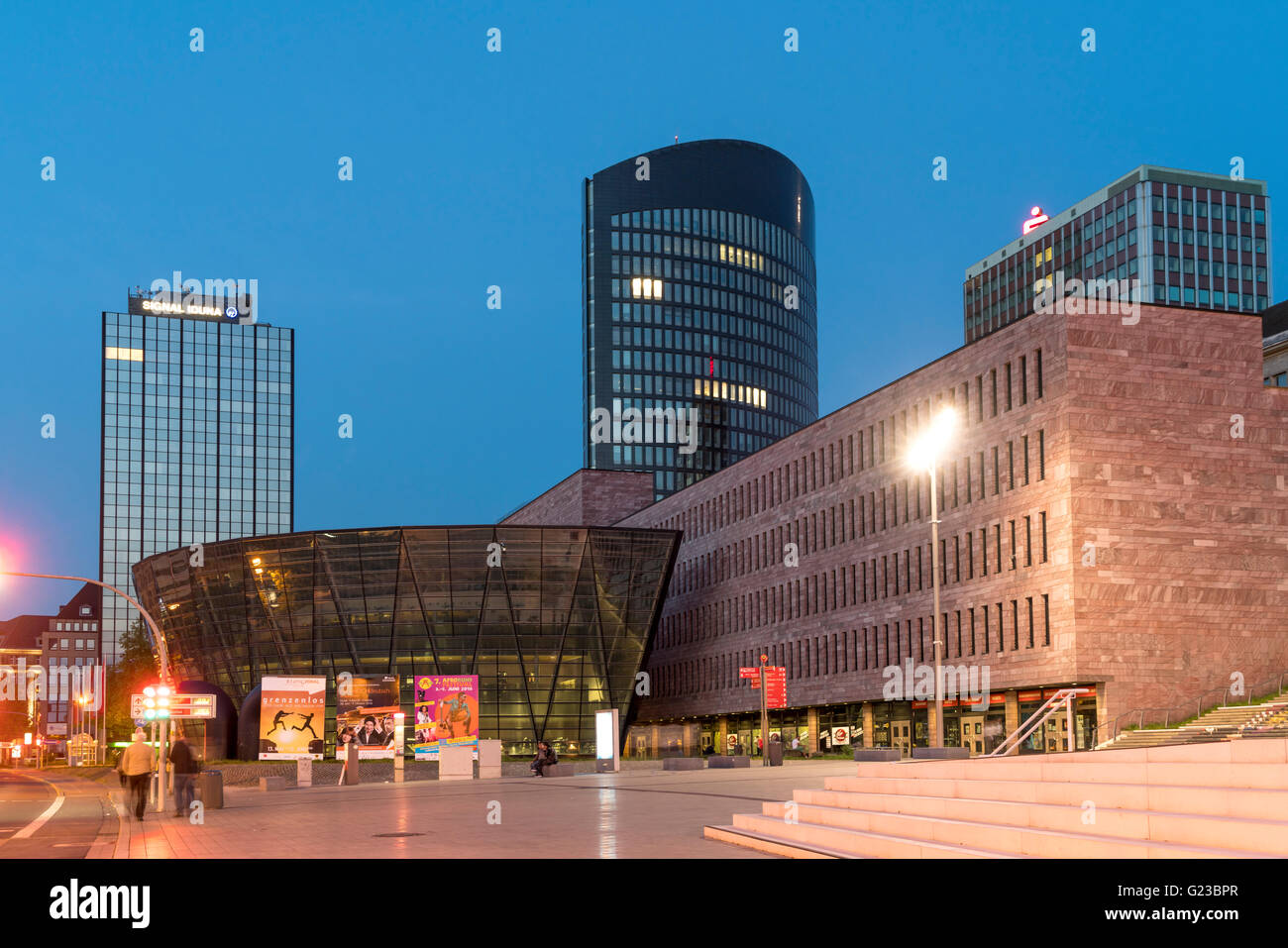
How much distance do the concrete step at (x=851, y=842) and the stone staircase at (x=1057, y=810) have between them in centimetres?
2

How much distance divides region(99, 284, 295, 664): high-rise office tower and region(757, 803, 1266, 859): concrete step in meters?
175

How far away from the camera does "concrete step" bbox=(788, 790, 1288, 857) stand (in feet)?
39.5

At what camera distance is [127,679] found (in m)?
125

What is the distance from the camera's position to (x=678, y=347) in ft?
570

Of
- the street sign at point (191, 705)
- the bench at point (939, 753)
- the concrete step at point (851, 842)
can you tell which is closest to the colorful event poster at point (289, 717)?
the street sign at point (191, 705)

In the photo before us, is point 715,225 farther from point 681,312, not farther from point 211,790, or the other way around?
point 211,790

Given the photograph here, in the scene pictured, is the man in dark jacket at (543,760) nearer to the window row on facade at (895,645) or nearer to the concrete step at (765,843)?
the window row on facade at (895,645)

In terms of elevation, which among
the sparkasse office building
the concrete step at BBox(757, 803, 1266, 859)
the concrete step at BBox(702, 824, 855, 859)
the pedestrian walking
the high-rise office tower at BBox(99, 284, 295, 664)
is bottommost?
the pedestrian walking

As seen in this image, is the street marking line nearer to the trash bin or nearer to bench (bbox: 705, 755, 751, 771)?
the trash bin

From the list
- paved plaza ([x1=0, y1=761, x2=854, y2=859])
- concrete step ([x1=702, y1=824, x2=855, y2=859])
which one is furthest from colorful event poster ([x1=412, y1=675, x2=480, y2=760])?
concrete step ([x1=702, y1=824, x2=855, y2=859])

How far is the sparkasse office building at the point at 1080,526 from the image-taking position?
53.7 m
